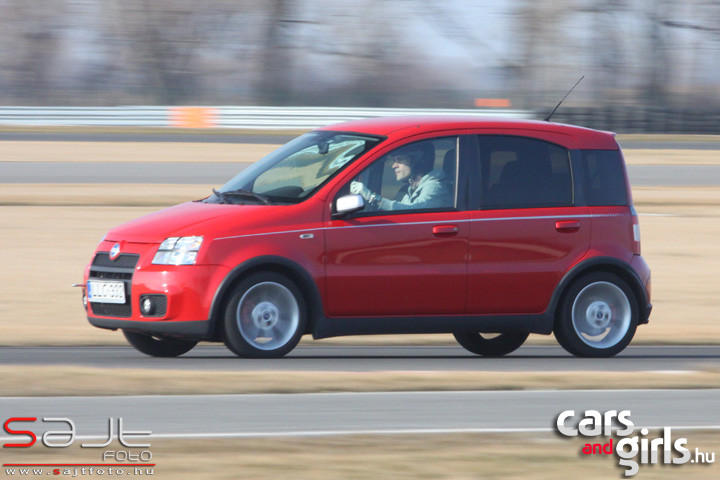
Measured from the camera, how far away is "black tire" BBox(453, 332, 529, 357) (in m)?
10.5

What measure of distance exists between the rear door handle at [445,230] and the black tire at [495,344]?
61.6 inches

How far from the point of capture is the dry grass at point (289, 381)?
7891mm

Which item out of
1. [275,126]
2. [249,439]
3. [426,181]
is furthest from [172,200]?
[275,126]

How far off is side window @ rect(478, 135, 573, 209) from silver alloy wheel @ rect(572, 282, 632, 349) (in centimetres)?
71

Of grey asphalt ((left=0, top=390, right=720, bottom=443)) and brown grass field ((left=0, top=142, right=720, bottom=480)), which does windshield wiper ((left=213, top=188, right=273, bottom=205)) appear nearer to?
brown grass field ((left=0, top=142, right=720, bottom=480))

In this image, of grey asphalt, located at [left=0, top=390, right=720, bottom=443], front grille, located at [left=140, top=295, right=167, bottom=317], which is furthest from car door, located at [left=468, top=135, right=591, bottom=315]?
front grille, located at [left=140, top=295, right=167, bottom=317]

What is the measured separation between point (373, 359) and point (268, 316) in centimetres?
110

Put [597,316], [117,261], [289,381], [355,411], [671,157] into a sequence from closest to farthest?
[355,411], [289,381], [117,261], [597,316], [671,157]

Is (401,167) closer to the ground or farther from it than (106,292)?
farther from it

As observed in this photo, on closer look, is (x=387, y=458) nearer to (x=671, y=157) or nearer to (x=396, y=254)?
(x=396, y=254)

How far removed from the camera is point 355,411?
287 inches

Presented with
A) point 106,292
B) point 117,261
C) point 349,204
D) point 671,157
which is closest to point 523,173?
point 349,204

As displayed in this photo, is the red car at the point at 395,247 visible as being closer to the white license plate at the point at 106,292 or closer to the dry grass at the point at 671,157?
the white license plate at the point at 106,292

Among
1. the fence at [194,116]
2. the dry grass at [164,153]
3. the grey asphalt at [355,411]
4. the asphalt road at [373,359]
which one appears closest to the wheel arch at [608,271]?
the asphalt road at [373,359]
